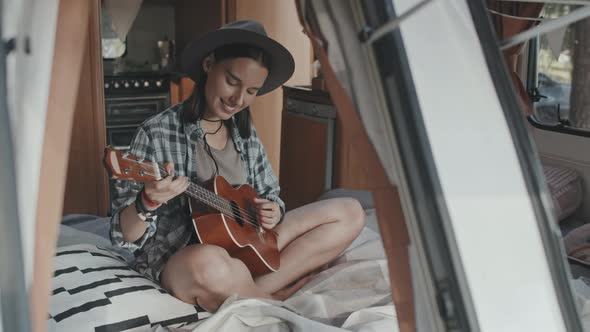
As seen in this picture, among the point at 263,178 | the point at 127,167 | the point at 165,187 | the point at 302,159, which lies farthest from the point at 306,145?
the point at 127,167

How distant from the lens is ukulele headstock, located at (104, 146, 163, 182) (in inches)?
61.7

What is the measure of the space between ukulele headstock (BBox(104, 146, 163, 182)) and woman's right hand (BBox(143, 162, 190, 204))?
23mm

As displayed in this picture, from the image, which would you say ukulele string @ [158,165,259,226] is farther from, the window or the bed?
the window

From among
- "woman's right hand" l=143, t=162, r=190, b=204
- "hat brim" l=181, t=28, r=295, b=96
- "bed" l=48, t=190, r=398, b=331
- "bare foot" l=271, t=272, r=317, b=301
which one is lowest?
"bare foot" l=271, t=272, r=317, b=301

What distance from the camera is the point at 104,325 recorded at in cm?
162

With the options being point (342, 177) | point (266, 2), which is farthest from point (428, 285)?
point (266, 2)

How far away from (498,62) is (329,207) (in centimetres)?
153

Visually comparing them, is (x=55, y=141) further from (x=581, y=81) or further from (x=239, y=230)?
(x=581, y=81)

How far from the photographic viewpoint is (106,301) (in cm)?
170

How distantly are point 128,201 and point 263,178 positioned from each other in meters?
0.60

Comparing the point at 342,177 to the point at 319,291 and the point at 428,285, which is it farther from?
the point at 428,285

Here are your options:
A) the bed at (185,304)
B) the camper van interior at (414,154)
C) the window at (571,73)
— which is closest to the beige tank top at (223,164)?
the bed at (185,304)

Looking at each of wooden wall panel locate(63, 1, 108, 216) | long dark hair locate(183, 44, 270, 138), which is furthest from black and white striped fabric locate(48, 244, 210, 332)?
wooden wall panel locate(63, 1, 108, 216)

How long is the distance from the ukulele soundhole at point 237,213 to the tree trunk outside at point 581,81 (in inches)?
85.8
